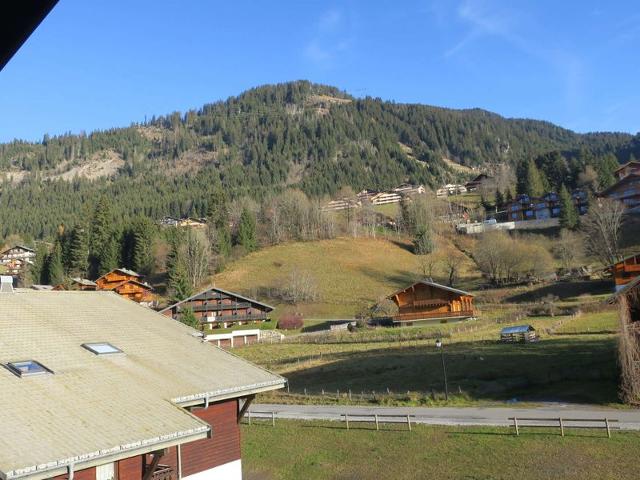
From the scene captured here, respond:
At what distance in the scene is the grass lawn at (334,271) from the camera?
83.6 meters

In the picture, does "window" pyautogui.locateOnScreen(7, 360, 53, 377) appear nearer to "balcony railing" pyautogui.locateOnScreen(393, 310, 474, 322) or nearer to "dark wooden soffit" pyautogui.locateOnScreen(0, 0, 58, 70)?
"dark wooden soffit" pyautogui.locateOnScreen(0, 0, 58, 70)

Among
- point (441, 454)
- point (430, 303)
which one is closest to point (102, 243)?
point (430, 303)

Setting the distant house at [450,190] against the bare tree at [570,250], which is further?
the distant house at [450,190]

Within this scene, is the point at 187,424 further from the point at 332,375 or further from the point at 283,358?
the point at 283,358

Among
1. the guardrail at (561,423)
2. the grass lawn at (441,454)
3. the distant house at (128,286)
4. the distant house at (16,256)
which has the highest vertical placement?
the distant house at (16,256)

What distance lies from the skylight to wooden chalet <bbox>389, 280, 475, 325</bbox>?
56.5m

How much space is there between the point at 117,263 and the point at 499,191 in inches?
3938

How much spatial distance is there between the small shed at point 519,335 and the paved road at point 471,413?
16.6 m

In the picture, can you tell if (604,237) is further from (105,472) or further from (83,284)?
(83,284)

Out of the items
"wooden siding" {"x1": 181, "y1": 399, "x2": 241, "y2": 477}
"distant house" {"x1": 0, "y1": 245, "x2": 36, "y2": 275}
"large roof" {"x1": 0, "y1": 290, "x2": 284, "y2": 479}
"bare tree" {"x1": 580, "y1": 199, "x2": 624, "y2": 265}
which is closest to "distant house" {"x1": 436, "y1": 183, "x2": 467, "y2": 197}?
"bare tree" {"x1": 580, "y1": 199, "x2": 624, "y2": 265}

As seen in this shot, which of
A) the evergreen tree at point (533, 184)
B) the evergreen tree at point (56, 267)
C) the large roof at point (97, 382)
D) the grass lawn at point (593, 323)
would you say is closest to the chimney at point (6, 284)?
the large roof at point (97, 382)

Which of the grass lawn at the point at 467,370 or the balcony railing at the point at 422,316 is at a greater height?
the balcony railing at the point at 422,316

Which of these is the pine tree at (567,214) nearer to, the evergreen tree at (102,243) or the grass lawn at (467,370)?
the grass lawn at (467,370)

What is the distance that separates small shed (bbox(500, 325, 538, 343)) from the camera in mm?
43594
